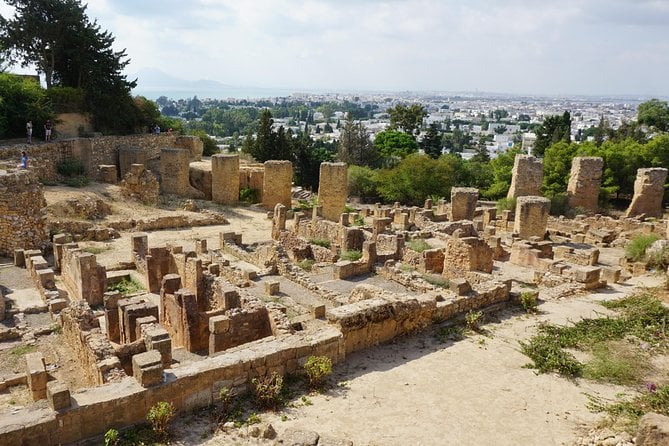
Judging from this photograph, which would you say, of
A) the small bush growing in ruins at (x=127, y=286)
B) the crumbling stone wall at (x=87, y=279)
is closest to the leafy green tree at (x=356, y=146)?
the small bush growing in ruins at (x=127, y=286)

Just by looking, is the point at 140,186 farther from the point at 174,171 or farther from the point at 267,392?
the point at 267,392

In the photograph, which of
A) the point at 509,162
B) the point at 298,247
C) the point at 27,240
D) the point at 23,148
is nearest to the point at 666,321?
the point at 298,247

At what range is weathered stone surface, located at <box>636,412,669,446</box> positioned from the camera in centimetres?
634

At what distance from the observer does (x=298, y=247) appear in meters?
19.6

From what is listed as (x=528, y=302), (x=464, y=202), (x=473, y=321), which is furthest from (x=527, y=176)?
(x=473, y=321)

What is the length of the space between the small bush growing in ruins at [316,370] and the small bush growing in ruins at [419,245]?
1060cm

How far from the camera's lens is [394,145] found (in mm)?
57750

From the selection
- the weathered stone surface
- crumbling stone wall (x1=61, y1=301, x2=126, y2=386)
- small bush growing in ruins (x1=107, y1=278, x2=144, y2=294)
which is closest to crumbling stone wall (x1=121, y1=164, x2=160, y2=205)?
small bush growing in ruins (x1=107, y1=278, x2=144, y2=294)

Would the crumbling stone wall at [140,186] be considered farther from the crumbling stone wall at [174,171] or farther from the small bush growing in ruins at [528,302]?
the small bush growing in ruins at [528,302]

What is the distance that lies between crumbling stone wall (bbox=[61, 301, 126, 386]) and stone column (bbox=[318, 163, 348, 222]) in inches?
723

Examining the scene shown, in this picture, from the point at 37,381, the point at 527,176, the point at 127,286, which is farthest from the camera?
the point at 527,176

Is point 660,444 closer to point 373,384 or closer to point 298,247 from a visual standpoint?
point 373,384

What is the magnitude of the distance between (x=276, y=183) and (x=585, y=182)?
65.4 ft

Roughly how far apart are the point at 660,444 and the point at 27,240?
1924cm
